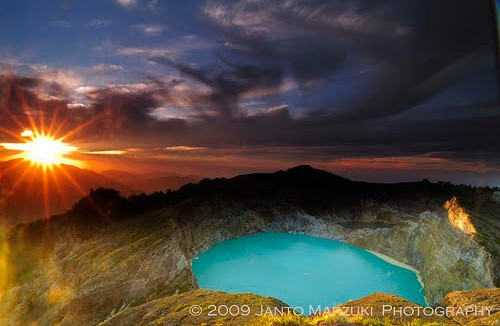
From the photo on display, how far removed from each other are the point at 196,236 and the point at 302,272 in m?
30.2

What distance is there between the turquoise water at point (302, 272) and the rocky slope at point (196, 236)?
4407 mm

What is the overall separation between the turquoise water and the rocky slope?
14.5ft

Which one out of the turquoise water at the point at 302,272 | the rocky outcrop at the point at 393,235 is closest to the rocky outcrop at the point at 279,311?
the rocky outcrop at the point at 393,235

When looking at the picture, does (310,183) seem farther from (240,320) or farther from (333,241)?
(240,320)

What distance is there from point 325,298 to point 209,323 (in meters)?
32.7

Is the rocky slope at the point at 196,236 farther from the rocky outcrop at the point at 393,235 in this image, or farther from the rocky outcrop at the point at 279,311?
the rocky outcrop at the point at 279,311

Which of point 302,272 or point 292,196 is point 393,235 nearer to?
point 302,272

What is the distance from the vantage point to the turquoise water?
5209 centimetres

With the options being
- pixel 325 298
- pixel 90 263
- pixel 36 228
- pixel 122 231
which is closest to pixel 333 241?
pixel 325 298

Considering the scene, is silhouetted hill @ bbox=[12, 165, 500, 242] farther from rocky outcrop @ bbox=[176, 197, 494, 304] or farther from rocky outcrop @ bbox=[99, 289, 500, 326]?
rocky outcrop @ bbox=[99, 289, 500, 326]

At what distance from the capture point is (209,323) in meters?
23.9

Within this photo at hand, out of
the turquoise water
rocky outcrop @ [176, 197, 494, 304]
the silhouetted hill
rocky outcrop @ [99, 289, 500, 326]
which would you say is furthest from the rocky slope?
rocky outcrop @ [99, 289, 500, 326]

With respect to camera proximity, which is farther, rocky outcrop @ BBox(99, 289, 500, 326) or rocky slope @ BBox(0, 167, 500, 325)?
rocky slope @ BBox(0, 167, 500, 325)

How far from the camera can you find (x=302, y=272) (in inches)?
2436
